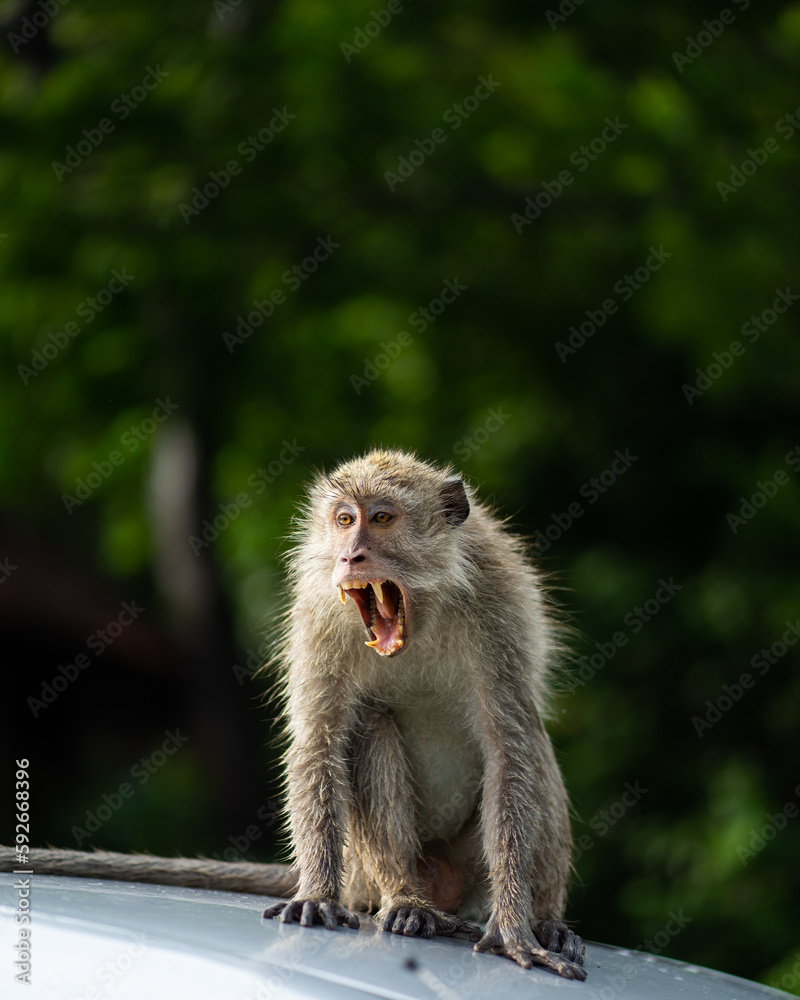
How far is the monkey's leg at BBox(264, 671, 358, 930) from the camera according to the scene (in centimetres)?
397

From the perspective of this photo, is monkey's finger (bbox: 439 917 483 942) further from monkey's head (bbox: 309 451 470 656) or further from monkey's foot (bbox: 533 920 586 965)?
monkey's head (bbox: 309 451 470 656)

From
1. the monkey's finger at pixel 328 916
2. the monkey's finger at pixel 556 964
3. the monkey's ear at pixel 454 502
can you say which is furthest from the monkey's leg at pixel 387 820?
the monkey's ear at pixel 454 502

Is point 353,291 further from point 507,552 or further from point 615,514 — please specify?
point 507,552

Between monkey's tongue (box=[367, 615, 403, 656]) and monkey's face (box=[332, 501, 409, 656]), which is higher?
monkey's face (box=[332, 501, 409, 656])

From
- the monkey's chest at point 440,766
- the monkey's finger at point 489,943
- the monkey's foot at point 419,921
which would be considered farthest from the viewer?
the monkey's chest at point 440,766

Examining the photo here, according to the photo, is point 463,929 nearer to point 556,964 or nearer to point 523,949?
point 523,949

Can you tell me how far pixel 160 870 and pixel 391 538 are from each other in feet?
4.96

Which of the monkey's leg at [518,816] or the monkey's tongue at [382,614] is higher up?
the monkey's tongue at [382,614]

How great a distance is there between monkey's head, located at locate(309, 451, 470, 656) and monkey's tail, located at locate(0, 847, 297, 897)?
1071 mm

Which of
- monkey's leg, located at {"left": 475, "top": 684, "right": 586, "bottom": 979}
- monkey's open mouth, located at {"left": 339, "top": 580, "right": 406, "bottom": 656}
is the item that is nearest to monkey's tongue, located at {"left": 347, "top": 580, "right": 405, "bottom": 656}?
monkey's open mouth, located at {"left": 339, "top": 580, "right": 406, "bottom": 656}

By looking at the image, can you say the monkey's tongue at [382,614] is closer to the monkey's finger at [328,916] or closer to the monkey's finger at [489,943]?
the monkey's finger at [328,916]

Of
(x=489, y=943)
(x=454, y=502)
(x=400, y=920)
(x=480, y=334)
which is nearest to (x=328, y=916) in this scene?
(x=400, y=920)

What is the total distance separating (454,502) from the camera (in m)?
4.55

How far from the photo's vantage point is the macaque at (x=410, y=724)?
13.4 feet
